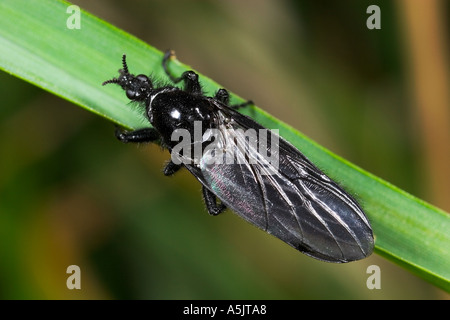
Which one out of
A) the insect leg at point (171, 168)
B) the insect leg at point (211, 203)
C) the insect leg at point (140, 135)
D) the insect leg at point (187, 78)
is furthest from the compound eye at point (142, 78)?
the insect leg at point (211, 203)

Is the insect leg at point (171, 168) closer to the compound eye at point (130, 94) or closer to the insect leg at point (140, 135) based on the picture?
the insect leg at point (140, 135)

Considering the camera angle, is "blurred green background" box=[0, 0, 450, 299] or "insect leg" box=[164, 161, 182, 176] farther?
"blurred green background" box=[0, 0, 450, 299]

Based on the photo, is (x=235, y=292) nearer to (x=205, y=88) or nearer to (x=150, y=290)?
(x=150, y=290)

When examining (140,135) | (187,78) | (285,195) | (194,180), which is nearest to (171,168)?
(140,135)

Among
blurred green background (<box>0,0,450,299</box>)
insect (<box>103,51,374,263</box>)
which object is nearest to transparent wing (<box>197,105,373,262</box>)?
insect (<box>103,51,374,263</box>)

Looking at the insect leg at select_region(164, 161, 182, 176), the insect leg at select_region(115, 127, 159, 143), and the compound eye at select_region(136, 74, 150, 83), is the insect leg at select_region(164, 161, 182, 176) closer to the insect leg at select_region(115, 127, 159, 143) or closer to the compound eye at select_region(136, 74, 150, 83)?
the insect leg at select_region(115, 127, 159, 143)

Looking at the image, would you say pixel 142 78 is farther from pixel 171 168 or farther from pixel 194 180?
pixel 194 180

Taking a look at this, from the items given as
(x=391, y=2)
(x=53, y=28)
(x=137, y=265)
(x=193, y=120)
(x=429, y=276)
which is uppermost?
(x=391, y=2)

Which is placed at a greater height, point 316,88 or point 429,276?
point 316,88
